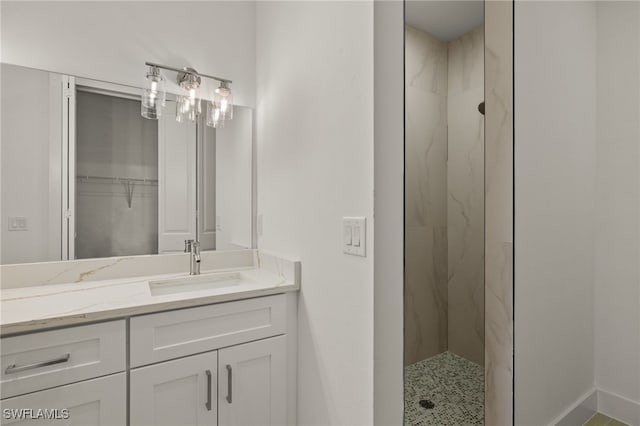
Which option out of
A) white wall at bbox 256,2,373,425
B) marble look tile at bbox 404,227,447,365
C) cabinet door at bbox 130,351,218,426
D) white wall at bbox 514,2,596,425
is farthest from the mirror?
white wall at bbox 514,2,596,425

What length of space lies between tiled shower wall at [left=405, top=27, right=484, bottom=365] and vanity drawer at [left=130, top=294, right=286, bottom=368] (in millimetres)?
590

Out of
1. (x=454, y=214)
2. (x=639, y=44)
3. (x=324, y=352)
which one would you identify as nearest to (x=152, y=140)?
(x=324, y=352)

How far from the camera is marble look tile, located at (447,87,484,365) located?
121cm

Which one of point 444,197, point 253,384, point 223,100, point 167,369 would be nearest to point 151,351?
point 167,369

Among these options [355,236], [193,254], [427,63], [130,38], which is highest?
[130,38]

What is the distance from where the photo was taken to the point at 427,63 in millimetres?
1190

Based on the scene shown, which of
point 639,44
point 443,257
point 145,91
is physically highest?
point 145,91

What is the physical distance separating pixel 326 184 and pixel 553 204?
2.61 feet

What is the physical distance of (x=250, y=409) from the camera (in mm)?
1404

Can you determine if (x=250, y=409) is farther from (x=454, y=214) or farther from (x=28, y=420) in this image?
(x=454, y=214)

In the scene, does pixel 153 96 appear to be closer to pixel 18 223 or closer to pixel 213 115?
pixel 213 115

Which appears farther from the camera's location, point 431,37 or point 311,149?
point 311,149

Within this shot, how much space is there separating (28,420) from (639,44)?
2.08 m

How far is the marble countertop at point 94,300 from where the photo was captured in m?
1.06
